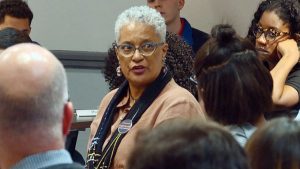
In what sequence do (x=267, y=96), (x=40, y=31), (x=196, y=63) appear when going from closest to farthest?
(x=267, y=96) < (x=196, y=63) < (x=40, y=31)

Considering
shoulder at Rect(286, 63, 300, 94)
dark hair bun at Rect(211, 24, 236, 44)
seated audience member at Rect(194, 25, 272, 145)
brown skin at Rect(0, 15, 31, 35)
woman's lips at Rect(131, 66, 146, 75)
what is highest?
dark hair bun at Rect(211, 24, 236, 44)

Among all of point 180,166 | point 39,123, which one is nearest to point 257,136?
point 180,166

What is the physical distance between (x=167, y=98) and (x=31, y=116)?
3.88 feet

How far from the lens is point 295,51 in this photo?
362 cm

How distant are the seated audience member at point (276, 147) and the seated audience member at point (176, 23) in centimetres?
265

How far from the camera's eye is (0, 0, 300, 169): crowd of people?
1.53 meters

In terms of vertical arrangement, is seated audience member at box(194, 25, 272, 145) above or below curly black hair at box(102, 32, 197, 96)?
above

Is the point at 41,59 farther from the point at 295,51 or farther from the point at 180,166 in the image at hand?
the point at 295,51

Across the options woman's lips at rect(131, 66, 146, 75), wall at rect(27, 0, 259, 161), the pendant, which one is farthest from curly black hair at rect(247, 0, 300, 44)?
wall at rect(27, 0, 259, 161)

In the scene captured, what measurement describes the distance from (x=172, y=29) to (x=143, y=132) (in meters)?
2.84

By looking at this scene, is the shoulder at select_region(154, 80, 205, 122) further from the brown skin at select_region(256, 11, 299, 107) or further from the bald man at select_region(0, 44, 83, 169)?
the bald man at select_region(0, 44, 83, 169)

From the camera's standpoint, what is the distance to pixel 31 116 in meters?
1.70

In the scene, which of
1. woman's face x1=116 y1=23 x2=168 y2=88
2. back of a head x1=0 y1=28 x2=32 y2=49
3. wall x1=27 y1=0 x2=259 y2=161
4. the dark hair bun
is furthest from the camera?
wall x1=27 y1=0 x2=259 y2=161

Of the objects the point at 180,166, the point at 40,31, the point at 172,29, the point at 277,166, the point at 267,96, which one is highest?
the point at 180,166
